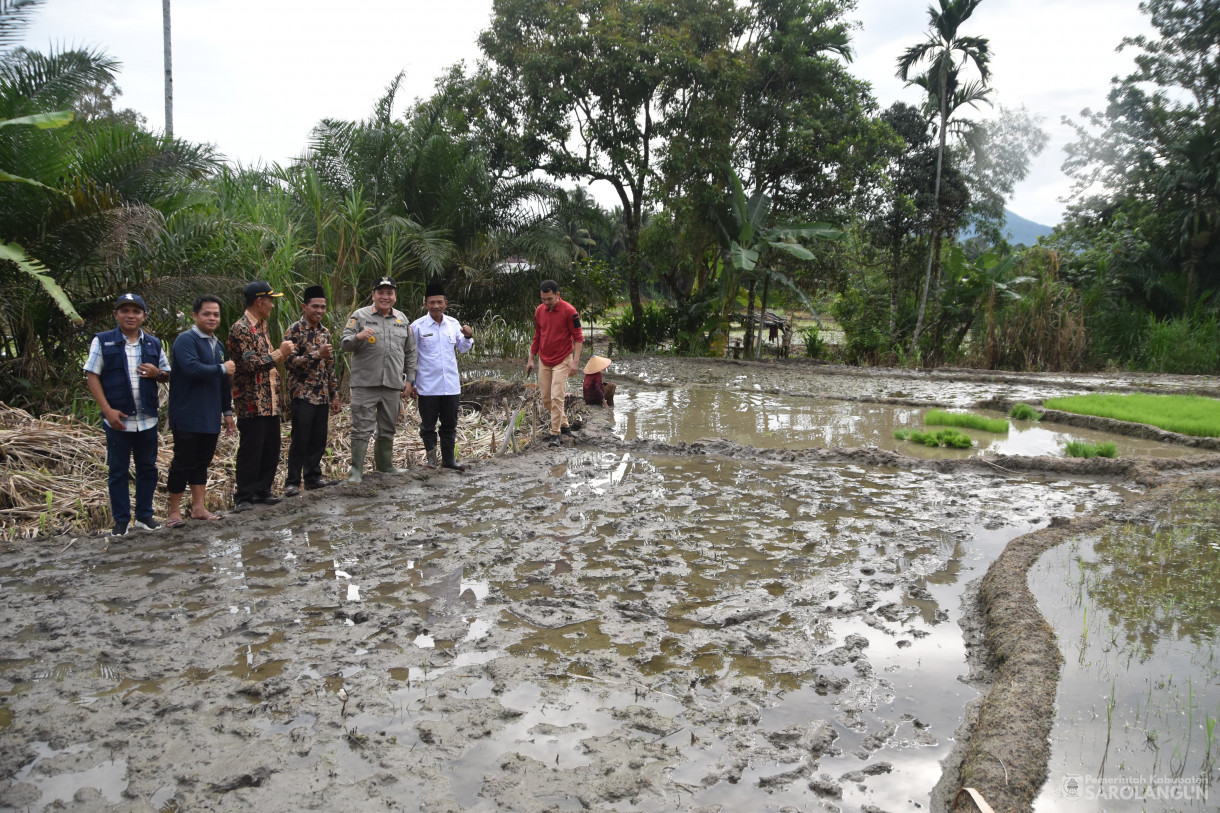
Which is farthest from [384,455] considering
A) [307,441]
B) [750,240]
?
[750,240]

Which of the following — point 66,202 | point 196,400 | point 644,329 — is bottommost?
point 196,400

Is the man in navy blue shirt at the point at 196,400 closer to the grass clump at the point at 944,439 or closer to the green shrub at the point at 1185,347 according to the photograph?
the grass clump at the point at 944,439

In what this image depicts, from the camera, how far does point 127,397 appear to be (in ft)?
16.8

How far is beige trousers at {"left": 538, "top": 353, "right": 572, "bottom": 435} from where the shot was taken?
28.1ft

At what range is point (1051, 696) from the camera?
3.24m

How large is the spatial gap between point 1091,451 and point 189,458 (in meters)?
8.30

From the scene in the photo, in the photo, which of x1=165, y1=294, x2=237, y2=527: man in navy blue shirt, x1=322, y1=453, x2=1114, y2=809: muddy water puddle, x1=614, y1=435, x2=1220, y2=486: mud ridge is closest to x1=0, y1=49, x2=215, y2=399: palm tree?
x1=165, y1=294, x2=237, y2=527: man in navy blue shirt

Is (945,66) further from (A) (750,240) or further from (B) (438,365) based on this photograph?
(B) (438,365)

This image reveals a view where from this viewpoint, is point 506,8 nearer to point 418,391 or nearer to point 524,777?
point 418,391

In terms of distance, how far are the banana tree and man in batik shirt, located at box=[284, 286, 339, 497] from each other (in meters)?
11.9

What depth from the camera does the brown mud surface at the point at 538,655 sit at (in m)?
2.71

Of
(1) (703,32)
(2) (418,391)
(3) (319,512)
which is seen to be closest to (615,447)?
(2) (418,391)

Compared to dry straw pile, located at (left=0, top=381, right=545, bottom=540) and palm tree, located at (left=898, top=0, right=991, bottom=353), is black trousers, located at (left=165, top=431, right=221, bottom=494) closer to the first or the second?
dry straw pile, located at (left=0, top=381, right=545, bottom=540)

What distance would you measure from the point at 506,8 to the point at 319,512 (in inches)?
675
